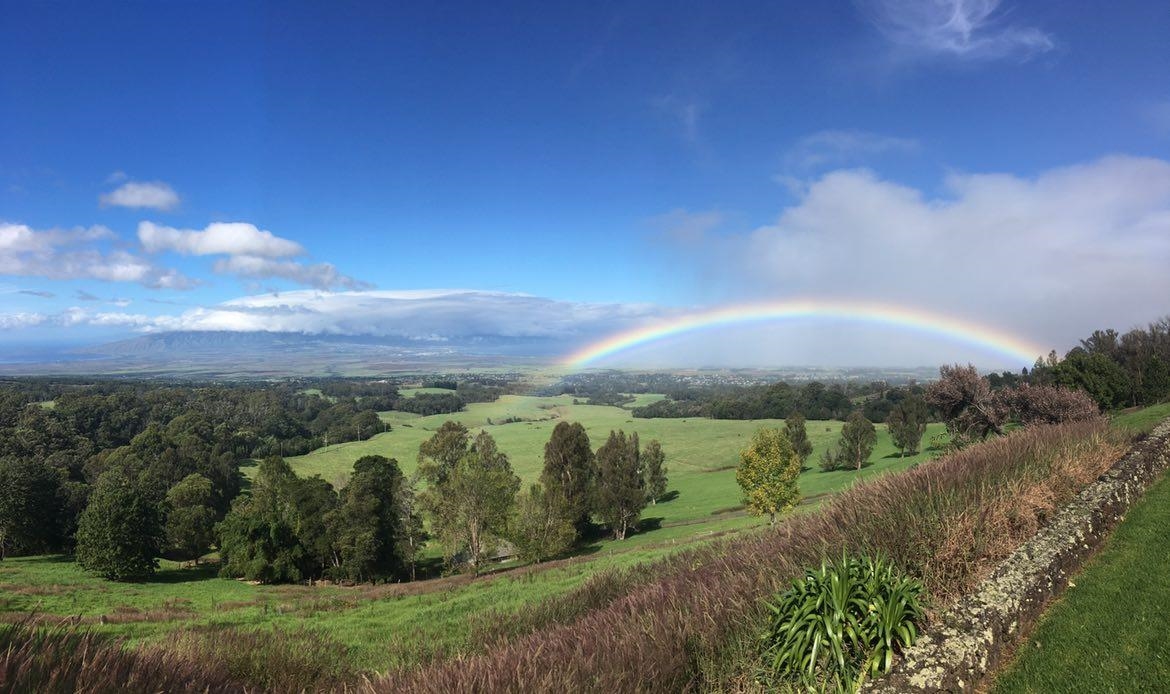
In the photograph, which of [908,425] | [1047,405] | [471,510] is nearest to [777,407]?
[908,425]

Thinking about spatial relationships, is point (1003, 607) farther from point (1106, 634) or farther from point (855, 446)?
point (855, 446)

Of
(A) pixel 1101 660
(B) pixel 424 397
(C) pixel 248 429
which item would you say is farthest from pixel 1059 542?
(B) pixel 424 397

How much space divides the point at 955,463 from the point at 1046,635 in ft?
15.8

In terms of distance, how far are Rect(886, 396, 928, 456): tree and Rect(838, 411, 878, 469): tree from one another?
2.80 metres

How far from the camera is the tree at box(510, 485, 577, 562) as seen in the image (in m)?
35.0

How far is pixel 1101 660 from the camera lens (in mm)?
4359

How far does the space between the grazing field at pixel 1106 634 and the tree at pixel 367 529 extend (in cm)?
3790

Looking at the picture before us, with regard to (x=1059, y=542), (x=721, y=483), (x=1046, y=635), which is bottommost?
(x=721, y=483)

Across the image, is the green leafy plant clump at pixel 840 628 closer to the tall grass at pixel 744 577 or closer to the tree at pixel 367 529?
the tall grass at pixel 744 577

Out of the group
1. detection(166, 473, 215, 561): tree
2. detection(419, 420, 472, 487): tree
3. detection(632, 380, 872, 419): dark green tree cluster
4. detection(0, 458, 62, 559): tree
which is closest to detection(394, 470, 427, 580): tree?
detection(419, 420, 472, 487): tree

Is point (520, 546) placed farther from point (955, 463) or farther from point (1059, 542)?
point (1059, 542)

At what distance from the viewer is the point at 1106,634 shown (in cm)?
475

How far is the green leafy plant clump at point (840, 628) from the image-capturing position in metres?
3.86

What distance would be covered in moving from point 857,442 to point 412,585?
4705 cm
